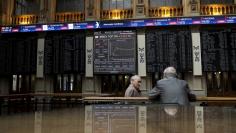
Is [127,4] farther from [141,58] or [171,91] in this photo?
[171,91]

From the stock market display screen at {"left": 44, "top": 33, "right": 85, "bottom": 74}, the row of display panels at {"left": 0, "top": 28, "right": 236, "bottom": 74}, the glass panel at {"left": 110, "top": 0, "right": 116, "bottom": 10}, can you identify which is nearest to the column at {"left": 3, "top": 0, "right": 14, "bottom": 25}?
the row of display panels at {"left": 0, "top": 28, "right": 236, "bottom": 74}

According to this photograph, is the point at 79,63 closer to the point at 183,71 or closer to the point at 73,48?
the point at 73,48

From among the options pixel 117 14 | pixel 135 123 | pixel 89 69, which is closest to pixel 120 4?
pixel 117 14

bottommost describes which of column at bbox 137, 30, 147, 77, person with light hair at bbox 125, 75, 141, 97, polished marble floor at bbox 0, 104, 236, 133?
polished marble floor at bbox 0, 104, 236, 133

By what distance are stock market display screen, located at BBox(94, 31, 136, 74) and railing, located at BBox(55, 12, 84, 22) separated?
56.8 inches

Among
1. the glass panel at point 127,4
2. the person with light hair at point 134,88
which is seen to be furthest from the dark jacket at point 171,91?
the glass panel at point 127,4

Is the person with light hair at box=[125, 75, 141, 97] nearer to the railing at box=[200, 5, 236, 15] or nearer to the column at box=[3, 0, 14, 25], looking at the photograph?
the railing at box=[200, 5, 236, 15]

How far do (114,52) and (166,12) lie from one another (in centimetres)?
306

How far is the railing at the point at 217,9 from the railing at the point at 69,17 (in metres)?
5.75

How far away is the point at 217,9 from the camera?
14.2m

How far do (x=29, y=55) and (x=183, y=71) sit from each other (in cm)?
741

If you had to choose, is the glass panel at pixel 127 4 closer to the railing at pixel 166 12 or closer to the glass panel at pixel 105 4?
the glass panel at pixel 105 4

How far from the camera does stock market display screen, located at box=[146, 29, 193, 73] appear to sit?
13.7 meters

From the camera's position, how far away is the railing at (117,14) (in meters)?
15.0
